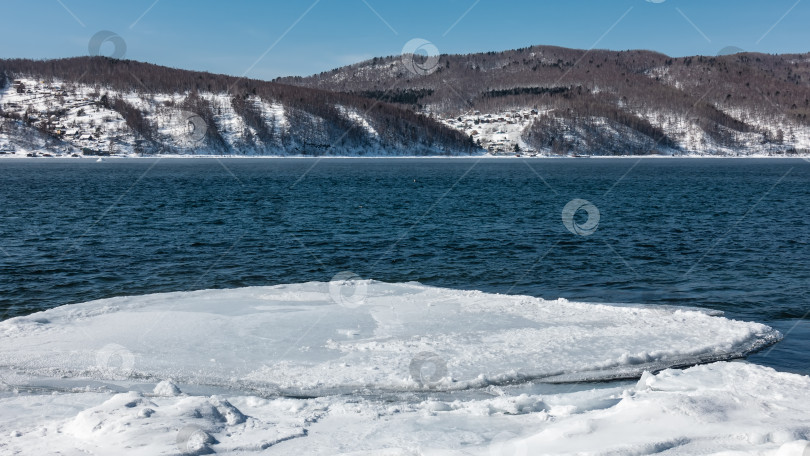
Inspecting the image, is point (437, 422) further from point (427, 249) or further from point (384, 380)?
point (427, 249)

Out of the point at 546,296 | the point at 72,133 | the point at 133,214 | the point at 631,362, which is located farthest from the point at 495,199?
the point at 72,133

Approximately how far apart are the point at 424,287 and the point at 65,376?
1146cm

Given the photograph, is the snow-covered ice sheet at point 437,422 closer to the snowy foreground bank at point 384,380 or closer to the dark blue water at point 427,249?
the snowy foreground bank at point 384,380

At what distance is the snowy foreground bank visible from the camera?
852 cm

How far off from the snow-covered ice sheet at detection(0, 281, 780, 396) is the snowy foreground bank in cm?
6

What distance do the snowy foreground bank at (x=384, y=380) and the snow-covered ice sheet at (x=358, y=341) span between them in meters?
0.06

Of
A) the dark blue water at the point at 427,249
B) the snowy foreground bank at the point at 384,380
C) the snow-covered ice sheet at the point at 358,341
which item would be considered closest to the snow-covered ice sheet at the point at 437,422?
the snowy foreground bank at the point at 384,380

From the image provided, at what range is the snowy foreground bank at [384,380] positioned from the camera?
28.0 ft

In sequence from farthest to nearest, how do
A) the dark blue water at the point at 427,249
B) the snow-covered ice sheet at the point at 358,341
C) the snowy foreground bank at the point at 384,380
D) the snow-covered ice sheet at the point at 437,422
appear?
the dark blue water at the point at 427,249 → the snow-covered ice sheet at the point at 358,341 → the snowy foreground bank at the point at 384,380 → the snow-covered ice sheet at the point at 437,422

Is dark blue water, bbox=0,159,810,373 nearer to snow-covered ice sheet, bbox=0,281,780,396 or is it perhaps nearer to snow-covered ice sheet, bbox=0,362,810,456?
snow-covered ice sheet, bbox=0,281,780,396

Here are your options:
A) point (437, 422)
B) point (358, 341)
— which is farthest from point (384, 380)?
point (358, 341)

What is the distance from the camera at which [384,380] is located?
468 inches

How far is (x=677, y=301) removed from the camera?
64.8 ft

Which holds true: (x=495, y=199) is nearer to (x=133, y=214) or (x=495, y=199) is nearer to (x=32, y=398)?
(x=133, y=214)
